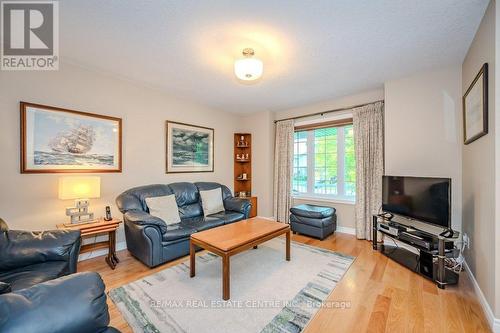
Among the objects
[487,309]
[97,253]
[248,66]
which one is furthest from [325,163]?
[97,253]

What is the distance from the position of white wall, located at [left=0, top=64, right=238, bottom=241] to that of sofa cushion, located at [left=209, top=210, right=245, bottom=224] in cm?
99

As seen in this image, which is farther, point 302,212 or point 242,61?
point 302,212

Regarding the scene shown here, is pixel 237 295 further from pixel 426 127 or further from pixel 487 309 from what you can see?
pixel 426 127

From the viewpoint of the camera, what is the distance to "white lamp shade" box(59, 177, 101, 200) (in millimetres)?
2342

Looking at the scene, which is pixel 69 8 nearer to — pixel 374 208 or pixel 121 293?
pixel 121 293

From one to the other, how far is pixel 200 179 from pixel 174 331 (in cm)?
292

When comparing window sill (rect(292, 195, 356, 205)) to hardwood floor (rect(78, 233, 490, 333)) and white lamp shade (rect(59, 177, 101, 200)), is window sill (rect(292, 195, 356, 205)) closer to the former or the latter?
hardwood floor (rect(78, 233, 490, 333))

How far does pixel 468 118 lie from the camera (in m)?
2.29

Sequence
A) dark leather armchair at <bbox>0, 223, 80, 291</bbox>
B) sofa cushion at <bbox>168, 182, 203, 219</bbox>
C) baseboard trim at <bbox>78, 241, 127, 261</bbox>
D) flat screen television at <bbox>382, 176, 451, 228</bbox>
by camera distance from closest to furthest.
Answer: dark leather armchair at <bbox>0, 223, 80, 291</bbox>, flat screen television at <bbox>382, 176, 451, 228</bbox>, baseboard trim at <bbox>78, 241, 127, 261</bbox>, sofa cushion at <bbox>168, 182, 203, 219</bbox>

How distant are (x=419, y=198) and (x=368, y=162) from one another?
1.08m

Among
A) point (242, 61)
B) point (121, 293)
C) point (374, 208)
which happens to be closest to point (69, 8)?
point (242, 61)

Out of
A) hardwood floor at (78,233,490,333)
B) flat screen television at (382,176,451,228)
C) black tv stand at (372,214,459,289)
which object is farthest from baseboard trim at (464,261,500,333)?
flat screen television at (382,176,451,228)

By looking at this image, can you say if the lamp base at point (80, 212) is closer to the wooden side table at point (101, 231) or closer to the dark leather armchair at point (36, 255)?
the wooden side table at point (101, 231)

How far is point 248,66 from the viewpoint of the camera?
7.25ft
